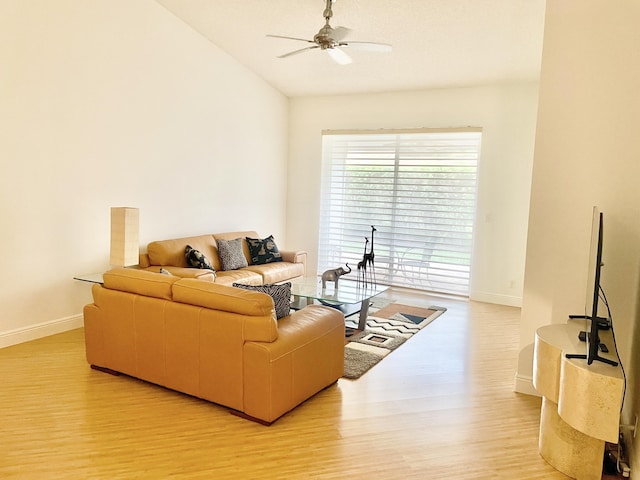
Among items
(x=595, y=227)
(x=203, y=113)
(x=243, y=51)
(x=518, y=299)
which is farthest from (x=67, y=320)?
(x=518, y=299)

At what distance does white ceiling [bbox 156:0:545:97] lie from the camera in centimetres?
449

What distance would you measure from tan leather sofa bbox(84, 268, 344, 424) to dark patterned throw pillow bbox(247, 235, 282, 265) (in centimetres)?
290

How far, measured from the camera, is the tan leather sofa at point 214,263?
16.7 feet

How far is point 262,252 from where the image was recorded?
20.7ft

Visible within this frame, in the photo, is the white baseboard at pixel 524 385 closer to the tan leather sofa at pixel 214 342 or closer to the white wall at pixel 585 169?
the white wall at pixel 585 169

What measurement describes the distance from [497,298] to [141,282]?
4.70 m

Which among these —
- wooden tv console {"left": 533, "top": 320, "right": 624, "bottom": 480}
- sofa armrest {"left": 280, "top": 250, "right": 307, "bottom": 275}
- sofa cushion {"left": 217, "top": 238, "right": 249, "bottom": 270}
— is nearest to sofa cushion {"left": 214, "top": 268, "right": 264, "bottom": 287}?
sofa cushion {"left": 217, "top": 238, "right": 249, "bottom": 270}

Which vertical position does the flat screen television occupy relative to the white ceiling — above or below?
below

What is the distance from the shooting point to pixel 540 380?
2.57 m

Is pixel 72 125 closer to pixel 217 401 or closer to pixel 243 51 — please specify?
pixel 243 51

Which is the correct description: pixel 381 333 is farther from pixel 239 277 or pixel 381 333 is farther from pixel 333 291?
pixel 239 277

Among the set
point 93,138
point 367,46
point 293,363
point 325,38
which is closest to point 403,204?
point 367,46

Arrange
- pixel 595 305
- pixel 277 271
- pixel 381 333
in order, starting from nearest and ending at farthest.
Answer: pixel 595 305, pixel 381 333, pixel 277 271

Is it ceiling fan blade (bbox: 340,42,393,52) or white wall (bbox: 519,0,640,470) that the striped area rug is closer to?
white wall (bbox: 519,0,640,470)
